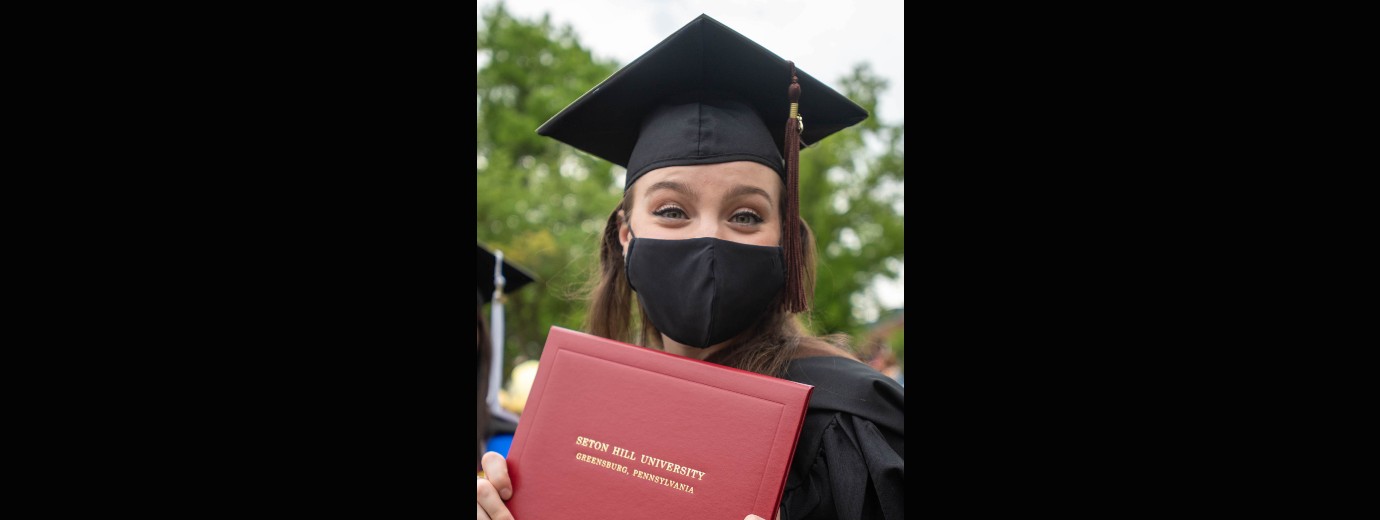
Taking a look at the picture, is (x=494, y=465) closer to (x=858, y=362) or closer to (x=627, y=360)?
(x=627, y=360)

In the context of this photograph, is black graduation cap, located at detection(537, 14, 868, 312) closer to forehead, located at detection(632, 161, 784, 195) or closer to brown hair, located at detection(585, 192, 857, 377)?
forehead, located at detection(632, 161, 784, 195)

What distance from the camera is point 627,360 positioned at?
1.85 metres

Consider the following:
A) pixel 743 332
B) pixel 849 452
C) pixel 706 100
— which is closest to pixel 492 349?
pixel 743 332

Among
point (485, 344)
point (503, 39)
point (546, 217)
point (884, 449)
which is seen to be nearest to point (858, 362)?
point (884, 449)

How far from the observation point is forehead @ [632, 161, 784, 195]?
6.56ft

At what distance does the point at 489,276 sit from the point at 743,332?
97.5 inches

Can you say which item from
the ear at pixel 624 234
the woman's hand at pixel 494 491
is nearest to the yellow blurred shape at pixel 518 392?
the ear at pixel 624 234

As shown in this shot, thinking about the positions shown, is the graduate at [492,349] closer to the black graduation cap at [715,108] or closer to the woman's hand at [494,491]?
the black graduation cap at [715,108]

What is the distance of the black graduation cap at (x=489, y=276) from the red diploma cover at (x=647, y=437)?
234cm

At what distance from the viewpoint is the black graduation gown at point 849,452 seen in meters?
1.76

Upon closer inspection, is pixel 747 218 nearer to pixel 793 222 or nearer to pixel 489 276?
pixel 793 222

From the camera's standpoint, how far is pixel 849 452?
72.6 inches

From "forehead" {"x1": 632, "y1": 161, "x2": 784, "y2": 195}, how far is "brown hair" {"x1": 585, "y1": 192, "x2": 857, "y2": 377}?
0.69 feet

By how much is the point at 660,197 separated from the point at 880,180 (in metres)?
15.4
